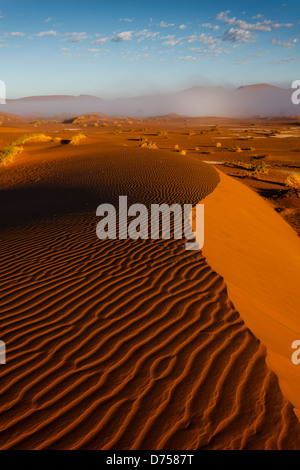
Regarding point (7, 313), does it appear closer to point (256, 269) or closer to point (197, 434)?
point (197, 434)

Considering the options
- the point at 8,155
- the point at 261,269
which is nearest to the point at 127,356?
the point at 261,269

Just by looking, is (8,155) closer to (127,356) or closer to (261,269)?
(261,269)

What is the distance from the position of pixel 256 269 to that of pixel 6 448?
4.71m

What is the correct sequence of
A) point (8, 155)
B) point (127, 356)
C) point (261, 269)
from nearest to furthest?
1. point (127, 356)
2. point (261, 269)
3. point (8, 155)

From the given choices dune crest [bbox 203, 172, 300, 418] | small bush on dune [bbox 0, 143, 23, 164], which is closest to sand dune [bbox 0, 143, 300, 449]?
dune crest [bbox 203, 172, 300, 418]

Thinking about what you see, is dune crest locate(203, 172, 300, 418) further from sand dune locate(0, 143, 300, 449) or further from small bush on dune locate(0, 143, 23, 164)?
small bush on dune locate(0, 143, 23, 164)

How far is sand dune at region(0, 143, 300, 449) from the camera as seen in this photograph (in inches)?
96.9

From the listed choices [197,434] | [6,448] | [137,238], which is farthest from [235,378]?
[137,238]

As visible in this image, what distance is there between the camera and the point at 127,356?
10.5 feet

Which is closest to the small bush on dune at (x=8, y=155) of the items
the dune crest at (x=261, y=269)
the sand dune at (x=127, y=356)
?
the dune crest at (x=261, y=269)

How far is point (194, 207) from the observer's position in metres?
8.37

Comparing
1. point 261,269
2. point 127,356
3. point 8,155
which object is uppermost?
point 8,155

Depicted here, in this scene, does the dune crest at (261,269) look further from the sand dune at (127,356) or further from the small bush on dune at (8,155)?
the small bush on dune at (8,155)
